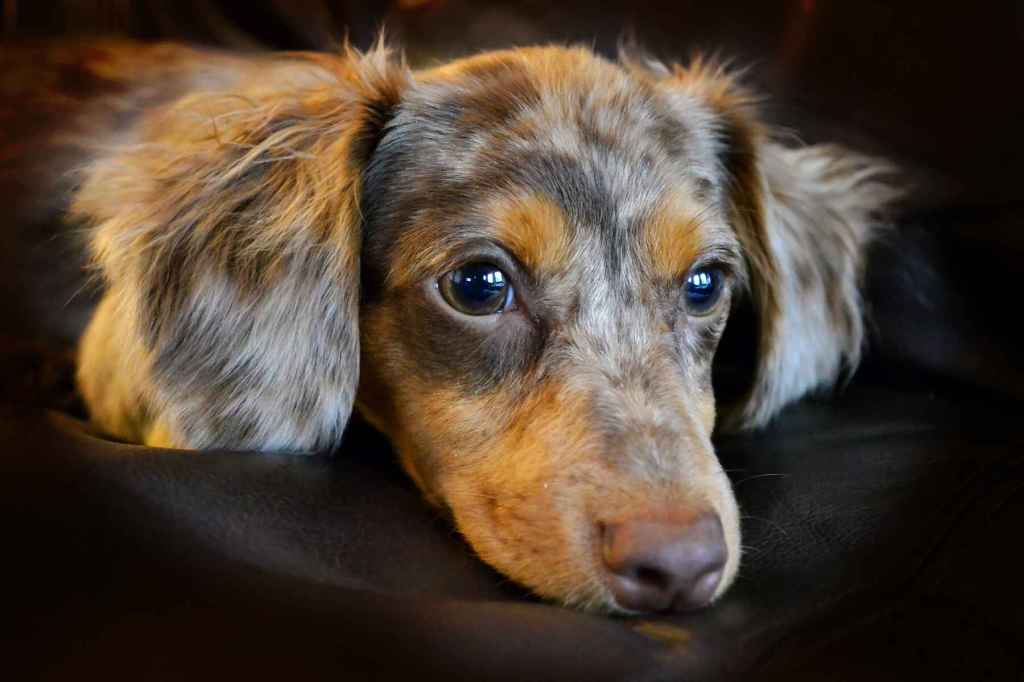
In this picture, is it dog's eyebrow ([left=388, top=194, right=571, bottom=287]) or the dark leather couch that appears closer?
the dark leather couch

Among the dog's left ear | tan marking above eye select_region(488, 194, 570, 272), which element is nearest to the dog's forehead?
tan marking above eye select_region(488, 194, 570, 272)

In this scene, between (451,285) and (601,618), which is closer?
(601,618)

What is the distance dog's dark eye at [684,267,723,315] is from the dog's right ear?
51 centimetres

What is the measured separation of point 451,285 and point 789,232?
75cm

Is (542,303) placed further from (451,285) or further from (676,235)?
(676,235)

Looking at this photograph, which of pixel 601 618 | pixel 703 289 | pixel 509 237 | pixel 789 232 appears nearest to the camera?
pixel 601 618

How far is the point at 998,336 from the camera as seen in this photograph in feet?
5.90

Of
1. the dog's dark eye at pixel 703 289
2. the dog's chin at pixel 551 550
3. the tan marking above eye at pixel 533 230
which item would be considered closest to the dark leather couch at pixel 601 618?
the dog's chin at pixel 551 550

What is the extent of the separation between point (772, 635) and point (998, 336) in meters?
1.04

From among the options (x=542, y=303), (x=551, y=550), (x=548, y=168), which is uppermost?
(x=548, y=168)

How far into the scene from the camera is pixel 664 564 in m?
1.05

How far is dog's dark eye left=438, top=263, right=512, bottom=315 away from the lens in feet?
4.60

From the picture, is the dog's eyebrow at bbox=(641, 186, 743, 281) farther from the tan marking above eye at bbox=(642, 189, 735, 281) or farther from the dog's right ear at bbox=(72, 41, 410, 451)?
the dog's right ear at bbox=(72, 41, 410, 451)

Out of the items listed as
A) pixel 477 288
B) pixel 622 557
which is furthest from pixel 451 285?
pixel 622 557
